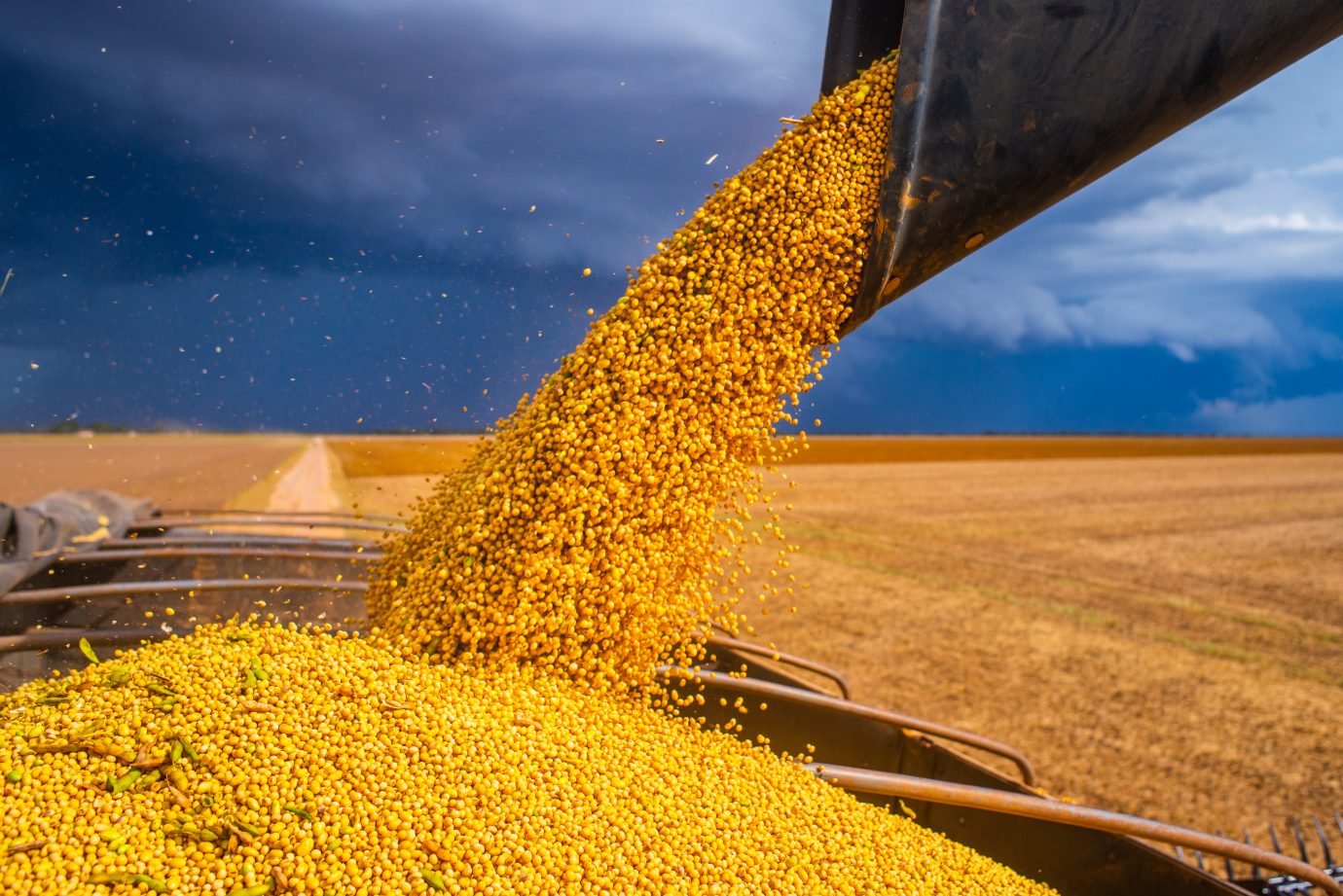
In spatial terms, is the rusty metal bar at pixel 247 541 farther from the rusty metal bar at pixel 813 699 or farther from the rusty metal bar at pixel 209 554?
the rusty metal bar at pixel 813 699

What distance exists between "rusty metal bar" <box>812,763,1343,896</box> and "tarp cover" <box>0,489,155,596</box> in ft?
9.41

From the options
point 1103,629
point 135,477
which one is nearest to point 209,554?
point 1103,629

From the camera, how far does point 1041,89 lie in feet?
6.62

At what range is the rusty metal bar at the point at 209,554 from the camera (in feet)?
10.7

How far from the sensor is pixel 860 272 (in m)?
2.31

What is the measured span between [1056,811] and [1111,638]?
6573 millimetres

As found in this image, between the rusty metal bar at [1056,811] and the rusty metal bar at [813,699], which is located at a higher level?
the rusty metal bar at [813,699]

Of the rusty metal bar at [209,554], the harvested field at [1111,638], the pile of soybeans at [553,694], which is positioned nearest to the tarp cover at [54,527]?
the rusty metal bar at [209,554]

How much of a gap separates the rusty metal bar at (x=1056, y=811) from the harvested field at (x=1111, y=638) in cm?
121

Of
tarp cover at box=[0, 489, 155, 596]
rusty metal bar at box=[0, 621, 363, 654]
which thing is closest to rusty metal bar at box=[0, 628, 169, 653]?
rusty metal bar at box=[0, 621, 363, 654]

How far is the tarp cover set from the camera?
319 cm

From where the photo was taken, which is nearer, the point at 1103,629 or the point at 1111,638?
the point at 1111,638

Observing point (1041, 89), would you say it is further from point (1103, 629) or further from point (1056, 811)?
point (1103, 629)

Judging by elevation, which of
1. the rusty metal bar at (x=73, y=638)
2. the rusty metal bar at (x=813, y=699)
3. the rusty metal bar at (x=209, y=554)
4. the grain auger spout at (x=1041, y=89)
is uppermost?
the grain auger spout at (x=1041, y=89)
